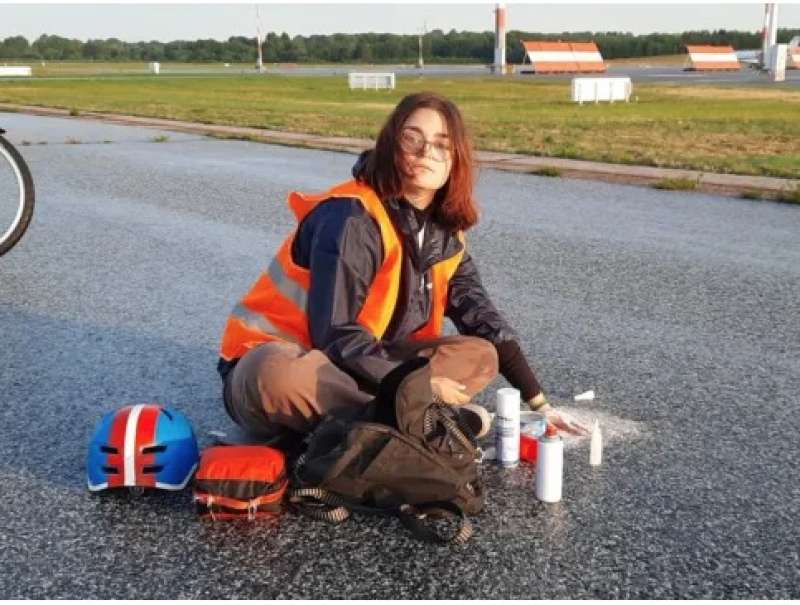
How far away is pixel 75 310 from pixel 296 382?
284cm

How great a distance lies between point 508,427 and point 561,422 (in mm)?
439

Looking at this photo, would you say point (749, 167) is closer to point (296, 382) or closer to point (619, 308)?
point (619, 308)

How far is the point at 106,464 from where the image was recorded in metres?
3.25

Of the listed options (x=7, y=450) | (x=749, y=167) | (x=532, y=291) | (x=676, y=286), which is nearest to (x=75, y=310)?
(x=7, y=450)

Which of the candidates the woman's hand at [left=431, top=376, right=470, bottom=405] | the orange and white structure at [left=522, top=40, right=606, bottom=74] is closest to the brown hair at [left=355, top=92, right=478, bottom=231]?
the woman's hand at [left=431, top=376, right=470, bottom=405]

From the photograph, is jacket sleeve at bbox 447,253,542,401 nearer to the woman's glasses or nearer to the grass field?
the woman's glasses

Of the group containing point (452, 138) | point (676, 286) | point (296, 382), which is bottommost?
point (676, 286)

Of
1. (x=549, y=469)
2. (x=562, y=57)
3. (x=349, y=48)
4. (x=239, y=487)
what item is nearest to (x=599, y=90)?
(x=549, y=469)

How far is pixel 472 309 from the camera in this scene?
3889 mm

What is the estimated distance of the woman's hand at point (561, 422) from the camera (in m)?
3.81

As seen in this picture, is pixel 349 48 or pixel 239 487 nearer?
pixel 239 487

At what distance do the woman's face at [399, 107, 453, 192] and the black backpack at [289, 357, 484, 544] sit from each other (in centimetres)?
67

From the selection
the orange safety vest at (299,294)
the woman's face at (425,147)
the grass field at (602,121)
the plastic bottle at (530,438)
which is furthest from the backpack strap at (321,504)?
the grass field at (602,121)

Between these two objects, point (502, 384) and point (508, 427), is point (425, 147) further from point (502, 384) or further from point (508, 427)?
point (502, 384)
